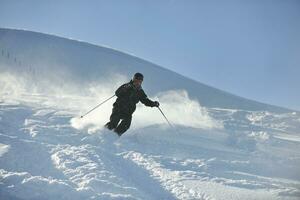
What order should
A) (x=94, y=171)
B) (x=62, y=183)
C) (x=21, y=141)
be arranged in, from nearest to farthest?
(x=62, y=183), (x=94, y=171), (x=21, y=141)

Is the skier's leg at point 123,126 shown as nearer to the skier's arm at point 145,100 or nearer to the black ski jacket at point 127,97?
the black ski jacket at point 127,97

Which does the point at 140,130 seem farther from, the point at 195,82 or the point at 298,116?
the point at 195,82

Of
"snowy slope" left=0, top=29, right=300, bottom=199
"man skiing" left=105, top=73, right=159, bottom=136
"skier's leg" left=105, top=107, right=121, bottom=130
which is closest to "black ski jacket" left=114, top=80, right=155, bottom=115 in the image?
"man skiing" left=105, top=73, right=159, bottom=136

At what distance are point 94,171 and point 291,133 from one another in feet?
51.4

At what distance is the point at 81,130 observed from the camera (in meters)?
12.8

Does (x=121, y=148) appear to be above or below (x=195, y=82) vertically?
below

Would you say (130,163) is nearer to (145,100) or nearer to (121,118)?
(121,118)

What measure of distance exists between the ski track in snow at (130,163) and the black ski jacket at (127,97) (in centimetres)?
89

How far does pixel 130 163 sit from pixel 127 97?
262 centimetres

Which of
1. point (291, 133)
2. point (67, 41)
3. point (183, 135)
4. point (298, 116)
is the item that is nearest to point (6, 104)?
point (183, 135)

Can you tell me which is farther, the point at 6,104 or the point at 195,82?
the point at 195,82

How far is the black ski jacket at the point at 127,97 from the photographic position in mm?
12266

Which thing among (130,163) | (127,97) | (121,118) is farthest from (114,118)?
(130,163)

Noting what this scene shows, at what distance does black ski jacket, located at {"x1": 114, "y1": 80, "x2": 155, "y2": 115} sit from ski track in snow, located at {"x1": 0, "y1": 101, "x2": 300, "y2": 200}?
2.91ft
